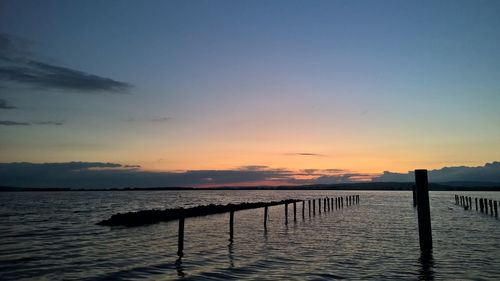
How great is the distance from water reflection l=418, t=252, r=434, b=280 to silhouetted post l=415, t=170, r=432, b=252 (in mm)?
807

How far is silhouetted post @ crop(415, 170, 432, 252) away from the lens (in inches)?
703

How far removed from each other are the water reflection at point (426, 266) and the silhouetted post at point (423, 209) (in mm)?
807

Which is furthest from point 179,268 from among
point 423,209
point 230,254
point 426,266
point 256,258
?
point 423,209

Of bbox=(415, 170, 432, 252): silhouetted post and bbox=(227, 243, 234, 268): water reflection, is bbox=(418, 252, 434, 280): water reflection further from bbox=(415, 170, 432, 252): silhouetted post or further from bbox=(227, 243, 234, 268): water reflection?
bbox=(227, 243, 234, 268): water reflection

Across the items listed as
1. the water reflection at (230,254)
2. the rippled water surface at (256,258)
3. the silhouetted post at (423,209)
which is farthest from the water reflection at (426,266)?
the water reflection at (230,254)

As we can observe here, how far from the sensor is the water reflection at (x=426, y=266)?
1324cm

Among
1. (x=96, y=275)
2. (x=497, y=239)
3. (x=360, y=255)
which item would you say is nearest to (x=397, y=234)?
(x=497, y=239)

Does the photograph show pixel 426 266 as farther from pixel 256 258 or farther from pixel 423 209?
pixel 256 258

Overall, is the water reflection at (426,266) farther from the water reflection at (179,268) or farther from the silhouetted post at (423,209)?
the water reflection at (179,268)

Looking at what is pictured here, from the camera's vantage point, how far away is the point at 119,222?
1476 inches

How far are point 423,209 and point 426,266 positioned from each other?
3558 mm

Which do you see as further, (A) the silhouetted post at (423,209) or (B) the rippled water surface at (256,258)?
(A) the silhouetted post at (423,209)

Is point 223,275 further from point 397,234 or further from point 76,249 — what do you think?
point 397,234

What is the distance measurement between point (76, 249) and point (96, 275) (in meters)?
8.30
